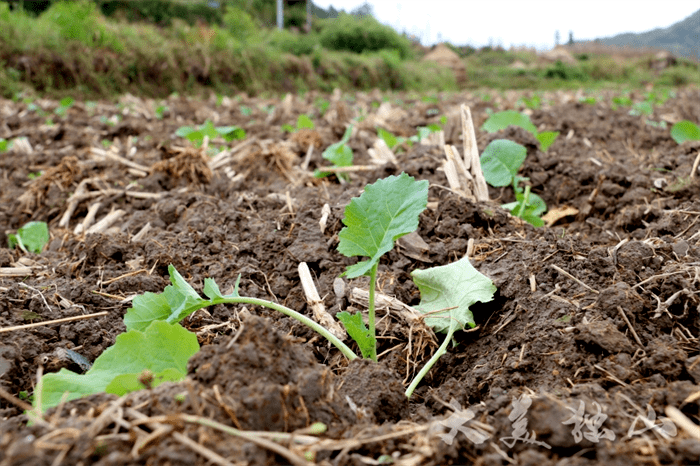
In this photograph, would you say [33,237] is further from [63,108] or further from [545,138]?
[63,108]

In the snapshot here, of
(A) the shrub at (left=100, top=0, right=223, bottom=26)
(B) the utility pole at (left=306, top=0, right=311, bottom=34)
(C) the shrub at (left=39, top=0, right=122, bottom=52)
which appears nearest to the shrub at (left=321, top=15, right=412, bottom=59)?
(B) the utility pole at (left=306, top=0, right=311, bottom=34)

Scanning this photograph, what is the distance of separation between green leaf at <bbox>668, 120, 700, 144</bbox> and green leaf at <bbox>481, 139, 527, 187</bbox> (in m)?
1.65

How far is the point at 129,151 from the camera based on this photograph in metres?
4.08

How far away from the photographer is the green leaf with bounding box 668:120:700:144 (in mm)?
3350

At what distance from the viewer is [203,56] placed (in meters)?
14.3

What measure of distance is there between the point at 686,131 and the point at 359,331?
3.09 m

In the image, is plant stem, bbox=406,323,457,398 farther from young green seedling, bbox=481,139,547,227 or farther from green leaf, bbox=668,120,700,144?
green leaf, bbox=668,120,700,144

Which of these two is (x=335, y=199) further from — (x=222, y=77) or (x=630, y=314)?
(x=222, y=77)

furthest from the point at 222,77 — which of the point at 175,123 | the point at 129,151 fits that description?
the point at 129,151

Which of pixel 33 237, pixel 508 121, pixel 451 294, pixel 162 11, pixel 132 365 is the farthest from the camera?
pixel 162 11

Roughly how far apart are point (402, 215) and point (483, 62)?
126ft

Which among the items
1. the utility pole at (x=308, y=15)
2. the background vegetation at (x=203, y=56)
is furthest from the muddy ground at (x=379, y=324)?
the utility pole at (x=308, y=15)

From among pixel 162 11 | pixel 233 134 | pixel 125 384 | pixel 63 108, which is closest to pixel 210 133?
pixel 233 134

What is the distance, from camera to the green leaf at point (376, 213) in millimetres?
1439
